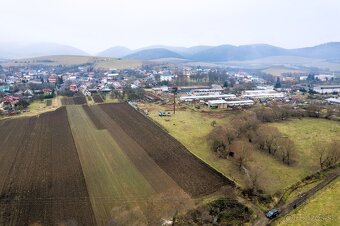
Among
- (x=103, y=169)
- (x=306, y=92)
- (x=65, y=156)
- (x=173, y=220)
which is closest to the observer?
(x=173, y=220)

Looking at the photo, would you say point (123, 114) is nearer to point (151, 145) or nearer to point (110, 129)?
point (110, 129)

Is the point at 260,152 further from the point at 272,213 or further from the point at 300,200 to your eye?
the point at 272,213

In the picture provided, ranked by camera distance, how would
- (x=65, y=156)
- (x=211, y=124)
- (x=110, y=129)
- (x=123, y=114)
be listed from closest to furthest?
(x=65, y=156) < (x=110, y=129) < (x=211, y=124) < (x=123, y=114)

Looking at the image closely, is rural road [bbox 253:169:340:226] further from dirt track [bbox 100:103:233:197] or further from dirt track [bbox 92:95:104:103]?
dirt track [bbox 92:95:104:103]

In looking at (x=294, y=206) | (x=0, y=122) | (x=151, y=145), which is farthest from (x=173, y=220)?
(x=0, y=122)

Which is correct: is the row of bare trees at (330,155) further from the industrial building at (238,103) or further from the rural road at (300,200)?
the industrial building at (238,103)

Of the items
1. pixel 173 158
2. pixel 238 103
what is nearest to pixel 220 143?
pixel 173 158
